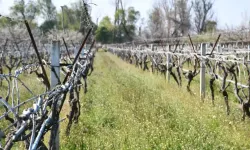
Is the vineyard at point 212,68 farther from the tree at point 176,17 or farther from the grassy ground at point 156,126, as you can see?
the tree at point 176,17

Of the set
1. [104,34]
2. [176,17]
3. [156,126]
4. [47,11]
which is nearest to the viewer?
[156,126]

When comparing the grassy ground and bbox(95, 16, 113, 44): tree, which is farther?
bbox(95, 16, 113, 44): tree

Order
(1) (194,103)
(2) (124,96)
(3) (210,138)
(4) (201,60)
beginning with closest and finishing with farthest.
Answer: (3) (210,138) → (1) (194,103) → (2) (124,96) → (4) (201,60)

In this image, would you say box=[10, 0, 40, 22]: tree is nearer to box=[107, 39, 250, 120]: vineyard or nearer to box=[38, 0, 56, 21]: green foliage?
box=[107, 39, 250, 120]: vineyard

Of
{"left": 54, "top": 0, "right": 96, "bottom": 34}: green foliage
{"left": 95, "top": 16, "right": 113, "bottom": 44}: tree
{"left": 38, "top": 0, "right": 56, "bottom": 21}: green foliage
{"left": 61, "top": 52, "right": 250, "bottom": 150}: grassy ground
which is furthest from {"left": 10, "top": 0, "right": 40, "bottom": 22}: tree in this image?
{"left": 95, "top": 16, "right": 113, "bottom": 44}: tree

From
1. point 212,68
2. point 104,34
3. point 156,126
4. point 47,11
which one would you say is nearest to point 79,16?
point 212,68

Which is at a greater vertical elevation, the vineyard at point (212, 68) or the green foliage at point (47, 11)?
the green foliage at point (47, 11)

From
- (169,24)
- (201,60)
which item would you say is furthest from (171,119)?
(169,24)

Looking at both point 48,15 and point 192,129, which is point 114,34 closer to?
point 48,15

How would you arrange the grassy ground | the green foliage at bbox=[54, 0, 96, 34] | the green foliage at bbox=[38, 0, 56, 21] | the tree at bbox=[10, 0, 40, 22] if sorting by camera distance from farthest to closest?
the green foliage at bbox=[38, 0, 56, 21], the tree at bbox=[10, 0, 40, 22], the grassy ground, the green foliage at bbox=[54, 0, 96, 34]

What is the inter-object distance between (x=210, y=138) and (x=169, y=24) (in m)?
40.3

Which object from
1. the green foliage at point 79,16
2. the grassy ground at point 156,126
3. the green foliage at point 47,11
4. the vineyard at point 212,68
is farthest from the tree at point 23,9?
the green foliage at point 47,11

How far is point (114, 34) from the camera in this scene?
8294 cm

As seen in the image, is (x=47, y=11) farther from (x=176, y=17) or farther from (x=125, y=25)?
(x=176, y=17)
